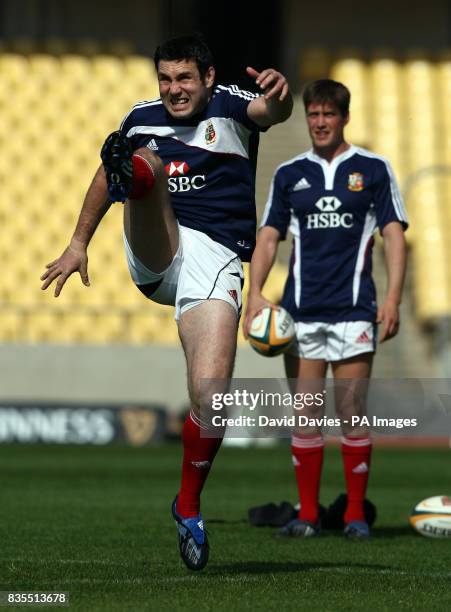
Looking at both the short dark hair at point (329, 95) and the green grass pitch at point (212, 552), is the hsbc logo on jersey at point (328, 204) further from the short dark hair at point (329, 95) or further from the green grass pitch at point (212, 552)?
the green grass pitch at point (212, 552)

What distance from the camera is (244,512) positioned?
827 cm

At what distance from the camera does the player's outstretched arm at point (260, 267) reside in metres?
6.86

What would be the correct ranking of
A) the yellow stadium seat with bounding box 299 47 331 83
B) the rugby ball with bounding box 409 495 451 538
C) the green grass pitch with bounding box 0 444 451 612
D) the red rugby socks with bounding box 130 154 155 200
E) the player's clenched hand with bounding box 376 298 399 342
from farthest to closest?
the yellow stadium seat with bounding box 299 47 331 83, the rugby ball with bounding box 409 495 451 538, the player's clenched hand with bounding box 376 298 399 342, the red rugby socks with bounding box 130 154 155 200, the green grass pitch with bounding box 0 444 451 612

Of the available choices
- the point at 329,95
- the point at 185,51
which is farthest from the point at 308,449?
the point at 185,51

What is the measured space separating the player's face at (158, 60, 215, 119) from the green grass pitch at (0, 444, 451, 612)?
1825 mm

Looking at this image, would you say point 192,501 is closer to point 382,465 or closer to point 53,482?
point 53,482

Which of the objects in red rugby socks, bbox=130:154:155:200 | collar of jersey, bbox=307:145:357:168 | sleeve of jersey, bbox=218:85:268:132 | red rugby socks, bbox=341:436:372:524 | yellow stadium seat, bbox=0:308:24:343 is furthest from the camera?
yellow stadium seat, bbox=0:308:24:343

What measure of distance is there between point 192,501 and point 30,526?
2.11 m

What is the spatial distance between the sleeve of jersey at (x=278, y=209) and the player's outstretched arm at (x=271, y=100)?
1.86m

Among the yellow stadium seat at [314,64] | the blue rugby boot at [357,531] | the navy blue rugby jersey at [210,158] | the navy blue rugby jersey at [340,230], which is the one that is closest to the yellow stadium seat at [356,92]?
the yellow stadium seat at [314,64]

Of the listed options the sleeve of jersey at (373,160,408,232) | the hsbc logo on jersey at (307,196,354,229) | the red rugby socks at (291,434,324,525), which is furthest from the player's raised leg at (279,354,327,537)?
the sleeve of jersey at (373,160,408,232)

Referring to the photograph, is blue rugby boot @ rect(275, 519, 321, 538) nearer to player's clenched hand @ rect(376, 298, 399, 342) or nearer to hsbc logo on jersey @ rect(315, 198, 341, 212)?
player's clenched hand @ rect(376, 298, 399, 342)

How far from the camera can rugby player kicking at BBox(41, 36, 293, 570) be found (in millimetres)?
5055

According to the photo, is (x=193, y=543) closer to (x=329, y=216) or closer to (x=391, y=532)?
(x=391, y=532)
